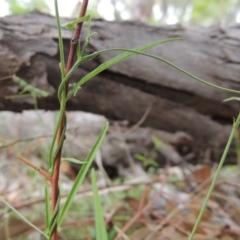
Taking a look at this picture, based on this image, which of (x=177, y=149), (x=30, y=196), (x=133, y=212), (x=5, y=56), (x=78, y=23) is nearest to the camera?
(x=78, y=23)

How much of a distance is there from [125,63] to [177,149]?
0.55 m

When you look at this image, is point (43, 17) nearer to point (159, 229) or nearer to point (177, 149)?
point (159, 229)

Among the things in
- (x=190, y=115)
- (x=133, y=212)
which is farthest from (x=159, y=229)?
(x=190, y=115)

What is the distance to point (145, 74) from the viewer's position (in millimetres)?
850

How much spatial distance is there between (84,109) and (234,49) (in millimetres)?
351

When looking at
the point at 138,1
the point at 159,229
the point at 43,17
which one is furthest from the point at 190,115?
the point at 138,1

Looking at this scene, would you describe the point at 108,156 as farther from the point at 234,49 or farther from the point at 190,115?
the point at 234,49

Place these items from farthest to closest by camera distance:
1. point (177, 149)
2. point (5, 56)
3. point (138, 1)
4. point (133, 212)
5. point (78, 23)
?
point (138, 1)
point (177, 149)
point (133, 212)
point (5, 56)
point (78, 23)

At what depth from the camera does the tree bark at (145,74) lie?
75 centimetres

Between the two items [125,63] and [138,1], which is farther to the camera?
[138,1]

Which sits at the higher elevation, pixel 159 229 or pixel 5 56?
pixel 5 56

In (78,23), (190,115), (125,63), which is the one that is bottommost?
(190,115)

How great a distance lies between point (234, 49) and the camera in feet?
2.88

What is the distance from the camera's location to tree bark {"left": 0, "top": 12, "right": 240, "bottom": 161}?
29.5 inches
